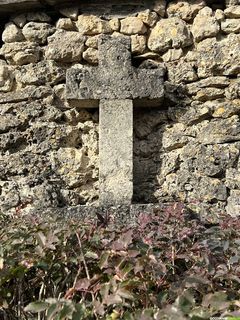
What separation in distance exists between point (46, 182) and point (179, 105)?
110 cm

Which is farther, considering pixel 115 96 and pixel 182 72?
pixel 182 72

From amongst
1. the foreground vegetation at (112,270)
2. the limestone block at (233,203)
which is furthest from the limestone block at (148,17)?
the foreground vegetation at (112,270)

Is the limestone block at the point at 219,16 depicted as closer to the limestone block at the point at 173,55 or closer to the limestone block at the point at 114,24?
the limestone block at the point at 173,55

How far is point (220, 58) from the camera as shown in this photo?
163 inches

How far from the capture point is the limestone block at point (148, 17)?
426 centimetres

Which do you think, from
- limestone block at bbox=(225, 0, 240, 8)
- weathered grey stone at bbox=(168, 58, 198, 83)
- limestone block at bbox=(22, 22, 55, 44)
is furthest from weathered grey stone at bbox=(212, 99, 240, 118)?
limestone block at bbox=(22, 22, 55, 44)

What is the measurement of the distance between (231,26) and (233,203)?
1297mm

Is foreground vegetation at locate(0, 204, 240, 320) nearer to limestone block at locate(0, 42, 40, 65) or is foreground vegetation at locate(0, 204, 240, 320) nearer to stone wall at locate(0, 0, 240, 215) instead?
stone wall at locate(0, 0, 240, 215)

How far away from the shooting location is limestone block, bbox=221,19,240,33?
13.7ft

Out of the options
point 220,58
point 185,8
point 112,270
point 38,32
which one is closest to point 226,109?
point 220,58

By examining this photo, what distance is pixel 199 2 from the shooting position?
424cm

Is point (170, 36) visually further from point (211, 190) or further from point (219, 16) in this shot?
point (211, 190)

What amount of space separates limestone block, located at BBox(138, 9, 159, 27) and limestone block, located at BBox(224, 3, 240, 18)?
52 centimetres

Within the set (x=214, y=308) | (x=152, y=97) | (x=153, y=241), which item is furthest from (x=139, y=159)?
(x=214, y=308)
